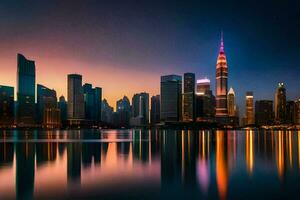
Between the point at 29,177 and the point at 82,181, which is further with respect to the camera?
the point at 29,177

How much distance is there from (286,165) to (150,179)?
17.5m

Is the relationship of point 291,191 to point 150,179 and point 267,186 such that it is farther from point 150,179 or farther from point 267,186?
point 150,179

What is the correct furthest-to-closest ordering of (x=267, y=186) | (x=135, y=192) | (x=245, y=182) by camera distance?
1. (x=245, y=182)
2. (x=267, y=186)
3. (x=135, y=192)

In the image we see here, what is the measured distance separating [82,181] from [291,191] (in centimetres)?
1521

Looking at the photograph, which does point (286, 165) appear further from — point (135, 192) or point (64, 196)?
point (64, 196)

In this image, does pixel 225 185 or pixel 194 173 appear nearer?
pixel 225 185

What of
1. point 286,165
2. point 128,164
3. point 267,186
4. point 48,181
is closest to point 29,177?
point 48,181

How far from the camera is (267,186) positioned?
26.9 m

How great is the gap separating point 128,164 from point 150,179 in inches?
432

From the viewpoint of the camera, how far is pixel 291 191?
24.8 meters

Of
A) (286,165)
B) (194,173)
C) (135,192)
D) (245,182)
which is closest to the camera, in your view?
(135,192)

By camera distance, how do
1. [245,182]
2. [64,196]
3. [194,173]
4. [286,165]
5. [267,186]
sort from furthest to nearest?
[286,165] < [194,173] < [245,182] < [267,186] < [64,196]

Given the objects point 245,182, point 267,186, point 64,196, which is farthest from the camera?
point 245,182

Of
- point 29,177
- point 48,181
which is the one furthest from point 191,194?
point 29,177
